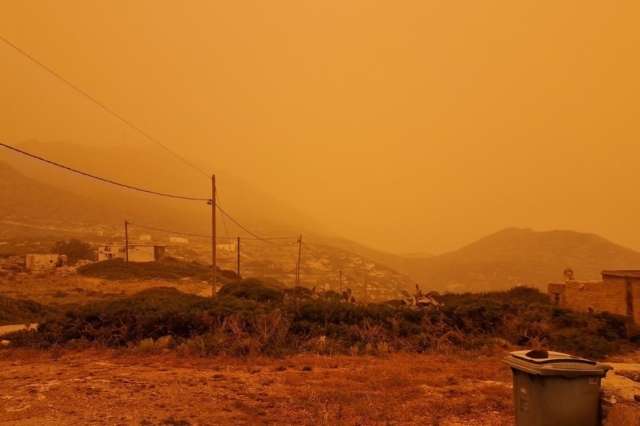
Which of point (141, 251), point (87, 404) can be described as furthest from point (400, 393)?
point (141, 251)

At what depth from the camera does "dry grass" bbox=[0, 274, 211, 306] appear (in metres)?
31.4

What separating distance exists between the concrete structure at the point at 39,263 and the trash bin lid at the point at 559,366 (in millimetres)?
53512

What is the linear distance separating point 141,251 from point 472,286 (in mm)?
53578

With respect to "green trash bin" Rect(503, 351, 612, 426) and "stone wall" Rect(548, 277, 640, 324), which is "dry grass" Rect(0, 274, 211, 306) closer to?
"stone wall" Rect(548, 277, 640, 324)

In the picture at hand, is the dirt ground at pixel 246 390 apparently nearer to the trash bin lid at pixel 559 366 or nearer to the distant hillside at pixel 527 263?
the trash bin lid at pixel 559 366

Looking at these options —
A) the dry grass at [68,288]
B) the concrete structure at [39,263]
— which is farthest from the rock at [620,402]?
the concrete structure at [39,263]

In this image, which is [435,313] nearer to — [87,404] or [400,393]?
[400,393]

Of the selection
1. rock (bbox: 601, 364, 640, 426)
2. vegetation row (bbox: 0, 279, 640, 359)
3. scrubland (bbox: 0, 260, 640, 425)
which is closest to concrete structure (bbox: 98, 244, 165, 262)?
scrubland (bbox: 0, 260, 640, 425)

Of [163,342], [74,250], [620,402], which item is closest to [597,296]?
[620,402]

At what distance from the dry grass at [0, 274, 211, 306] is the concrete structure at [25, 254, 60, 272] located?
240 inches

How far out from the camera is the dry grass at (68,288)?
1238 inches

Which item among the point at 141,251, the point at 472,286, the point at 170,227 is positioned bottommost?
the point at 472,286

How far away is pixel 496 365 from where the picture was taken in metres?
11.6

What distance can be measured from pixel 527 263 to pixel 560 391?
330 ft
